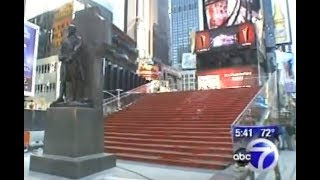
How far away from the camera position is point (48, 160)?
2.25 m

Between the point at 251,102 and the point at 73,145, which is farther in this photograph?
the point at 73,145

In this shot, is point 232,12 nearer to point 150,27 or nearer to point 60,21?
point 150,27

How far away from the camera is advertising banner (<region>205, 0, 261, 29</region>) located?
77.4 inches

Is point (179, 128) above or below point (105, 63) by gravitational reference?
below

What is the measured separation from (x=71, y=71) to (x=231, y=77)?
3.10ft

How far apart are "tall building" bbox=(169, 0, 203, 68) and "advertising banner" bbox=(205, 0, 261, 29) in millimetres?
78

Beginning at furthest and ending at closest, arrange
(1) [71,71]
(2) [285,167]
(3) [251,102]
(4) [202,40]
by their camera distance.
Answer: (1) [71,71] → (4) [202,40] → (3) [251,102] → (2) [285,167]

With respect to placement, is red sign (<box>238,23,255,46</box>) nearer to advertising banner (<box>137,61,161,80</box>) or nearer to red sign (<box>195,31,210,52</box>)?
red sign (<box>195,31,210,52</box>)

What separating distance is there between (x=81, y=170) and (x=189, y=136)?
0.64 meters

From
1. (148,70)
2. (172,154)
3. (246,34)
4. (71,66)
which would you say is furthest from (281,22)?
(71,66)

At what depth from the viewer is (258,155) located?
1861mm

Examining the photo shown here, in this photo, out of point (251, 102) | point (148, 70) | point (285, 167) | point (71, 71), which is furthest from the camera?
point (71, 71)

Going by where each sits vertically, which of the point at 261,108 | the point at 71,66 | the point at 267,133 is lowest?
the point at 267,133
